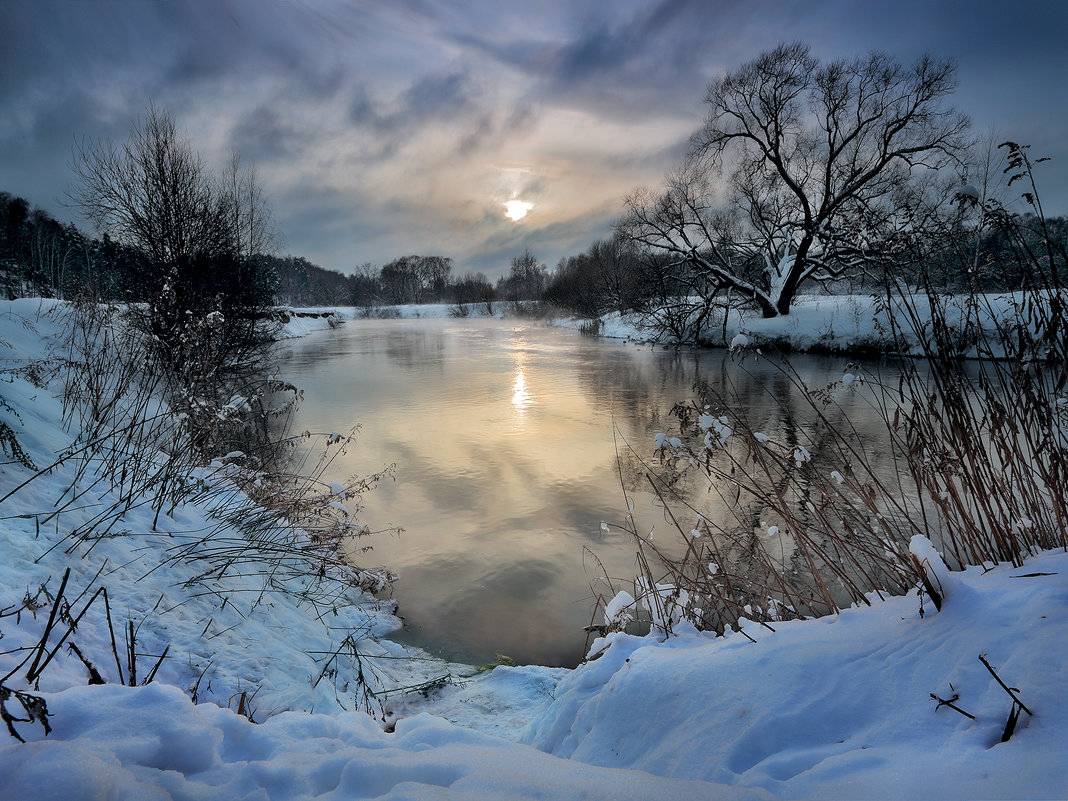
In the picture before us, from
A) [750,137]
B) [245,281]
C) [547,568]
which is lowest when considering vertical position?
[547,568]

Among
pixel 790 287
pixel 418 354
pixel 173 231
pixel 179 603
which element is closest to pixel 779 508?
pixel 179 603

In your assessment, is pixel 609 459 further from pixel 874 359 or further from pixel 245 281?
pixel 874 359

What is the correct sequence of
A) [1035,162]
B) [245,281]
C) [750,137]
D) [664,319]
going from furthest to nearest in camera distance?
1. [664,319]
2. [750,137]
3. [245,281]
4. [1035,162]

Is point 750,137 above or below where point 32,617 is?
above

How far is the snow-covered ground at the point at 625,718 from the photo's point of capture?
118 centimetres

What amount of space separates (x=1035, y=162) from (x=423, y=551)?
4.96m

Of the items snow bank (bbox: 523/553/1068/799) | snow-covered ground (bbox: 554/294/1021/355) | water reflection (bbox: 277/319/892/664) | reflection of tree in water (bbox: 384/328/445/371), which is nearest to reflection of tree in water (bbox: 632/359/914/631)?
water reflection (bbox: 277/319/892/664)

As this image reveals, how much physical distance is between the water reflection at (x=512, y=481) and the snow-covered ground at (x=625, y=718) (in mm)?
1482

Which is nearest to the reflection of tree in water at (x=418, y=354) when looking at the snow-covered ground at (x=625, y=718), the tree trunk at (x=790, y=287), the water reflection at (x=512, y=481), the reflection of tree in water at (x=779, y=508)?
the water reflection at (x=512, y=481)

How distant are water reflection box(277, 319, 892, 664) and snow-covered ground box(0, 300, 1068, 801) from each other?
1.48 metres

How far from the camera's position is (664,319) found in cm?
2197

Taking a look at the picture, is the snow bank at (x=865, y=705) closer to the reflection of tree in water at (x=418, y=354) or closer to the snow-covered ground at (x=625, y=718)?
the snow-covered ground at (x=625, y=718)

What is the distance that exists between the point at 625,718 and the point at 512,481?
496 cm

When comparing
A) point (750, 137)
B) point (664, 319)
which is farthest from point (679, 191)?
point (664, 319)
